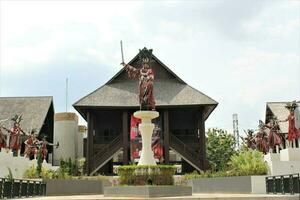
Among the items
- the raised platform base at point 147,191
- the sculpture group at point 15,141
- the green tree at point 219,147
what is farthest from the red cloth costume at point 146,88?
the green tree at point 219,147

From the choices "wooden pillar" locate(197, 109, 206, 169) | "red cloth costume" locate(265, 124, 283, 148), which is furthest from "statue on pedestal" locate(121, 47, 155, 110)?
"wooden pillar" locate(197, 109, 206, 169)

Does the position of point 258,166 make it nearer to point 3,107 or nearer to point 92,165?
point 92,165

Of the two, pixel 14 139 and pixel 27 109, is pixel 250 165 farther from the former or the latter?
pixel 27 109

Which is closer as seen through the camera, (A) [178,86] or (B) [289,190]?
(B) [289,190]

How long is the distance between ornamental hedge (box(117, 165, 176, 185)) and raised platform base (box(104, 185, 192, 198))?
0.88 meters

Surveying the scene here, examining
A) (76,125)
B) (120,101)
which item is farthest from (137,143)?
(76,125)

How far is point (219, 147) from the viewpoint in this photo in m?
52.3

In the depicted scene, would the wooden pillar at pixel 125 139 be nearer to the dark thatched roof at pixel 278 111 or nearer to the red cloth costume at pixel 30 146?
the red cloth costume at pixel 30 146

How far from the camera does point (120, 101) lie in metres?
40.8

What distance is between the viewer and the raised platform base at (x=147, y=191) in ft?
56.8

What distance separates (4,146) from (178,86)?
64.4ft

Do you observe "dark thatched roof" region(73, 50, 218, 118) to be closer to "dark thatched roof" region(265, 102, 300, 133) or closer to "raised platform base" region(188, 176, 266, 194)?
"dark thatched roof" region(265, 102, 300, 133)

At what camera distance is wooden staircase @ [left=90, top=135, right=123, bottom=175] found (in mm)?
39500

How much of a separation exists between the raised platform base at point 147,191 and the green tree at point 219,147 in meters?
32.2
